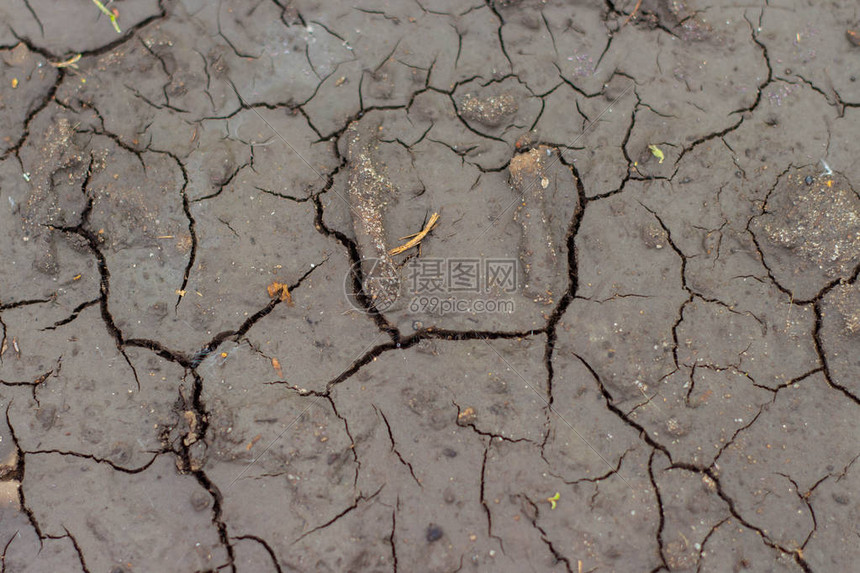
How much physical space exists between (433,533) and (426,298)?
1195 mm

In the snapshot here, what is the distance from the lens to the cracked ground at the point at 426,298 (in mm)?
2715

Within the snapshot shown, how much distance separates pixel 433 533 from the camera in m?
2.68

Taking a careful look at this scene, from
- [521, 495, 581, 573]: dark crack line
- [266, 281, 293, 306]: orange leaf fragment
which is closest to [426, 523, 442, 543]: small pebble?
[521, 495, 581, 573]: dark crack line

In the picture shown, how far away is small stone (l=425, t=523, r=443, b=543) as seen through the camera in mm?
2674

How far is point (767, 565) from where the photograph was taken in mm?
2643

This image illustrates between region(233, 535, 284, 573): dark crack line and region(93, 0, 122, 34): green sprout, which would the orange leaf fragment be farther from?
region(93, 0, 122, 34): green sprout

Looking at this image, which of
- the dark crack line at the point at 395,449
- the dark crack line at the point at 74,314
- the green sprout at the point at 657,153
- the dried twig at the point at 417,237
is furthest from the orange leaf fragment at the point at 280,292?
the green sprout at the point at 657,153

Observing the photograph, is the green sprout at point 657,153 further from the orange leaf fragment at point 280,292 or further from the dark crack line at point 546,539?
the orange leaf fragment at point 280,292

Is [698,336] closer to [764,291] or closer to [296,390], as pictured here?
[764,291]

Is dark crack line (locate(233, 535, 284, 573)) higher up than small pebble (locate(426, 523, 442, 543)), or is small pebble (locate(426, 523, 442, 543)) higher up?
small pebble (locate(426, 523, 442, 543))

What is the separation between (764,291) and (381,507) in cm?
235

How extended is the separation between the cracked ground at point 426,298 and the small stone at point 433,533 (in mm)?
36

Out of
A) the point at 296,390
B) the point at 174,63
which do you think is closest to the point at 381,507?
the point at 296,390

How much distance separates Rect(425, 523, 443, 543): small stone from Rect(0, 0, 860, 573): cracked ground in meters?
0.04
